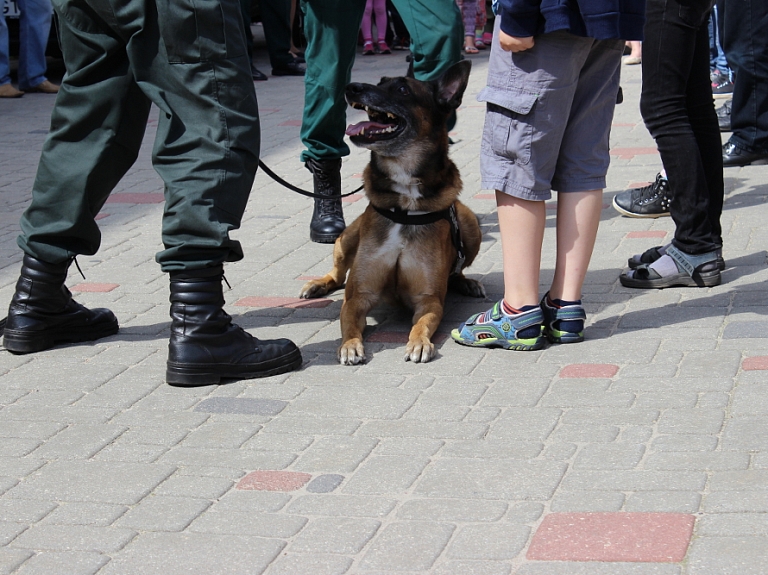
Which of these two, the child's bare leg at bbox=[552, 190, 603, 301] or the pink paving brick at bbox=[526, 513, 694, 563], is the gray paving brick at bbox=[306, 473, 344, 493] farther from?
the child's bare leg at bbox=[552, 190, 603, 301]

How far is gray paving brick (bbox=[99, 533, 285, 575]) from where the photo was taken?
2621mm

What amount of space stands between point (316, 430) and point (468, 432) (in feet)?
1.63

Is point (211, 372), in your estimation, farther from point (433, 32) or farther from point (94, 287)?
point (433, 32)

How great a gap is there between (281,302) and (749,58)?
11.9ft

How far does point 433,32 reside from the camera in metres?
5.44

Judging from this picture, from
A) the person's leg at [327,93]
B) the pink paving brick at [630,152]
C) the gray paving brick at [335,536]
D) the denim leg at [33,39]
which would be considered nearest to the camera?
the gray paving brick at [335,536]

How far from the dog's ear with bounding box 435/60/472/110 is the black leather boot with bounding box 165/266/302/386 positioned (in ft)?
4.38

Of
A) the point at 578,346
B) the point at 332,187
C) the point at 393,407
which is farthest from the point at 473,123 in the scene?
the point at 393,407

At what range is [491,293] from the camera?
5020 mm

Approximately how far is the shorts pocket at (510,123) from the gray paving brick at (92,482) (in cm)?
171

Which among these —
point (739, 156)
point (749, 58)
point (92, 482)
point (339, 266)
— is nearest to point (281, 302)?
point (339, 266)

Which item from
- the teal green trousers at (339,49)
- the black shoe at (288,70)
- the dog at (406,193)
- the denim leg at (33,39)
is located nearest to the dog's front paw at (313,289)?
the dog at (406,193)

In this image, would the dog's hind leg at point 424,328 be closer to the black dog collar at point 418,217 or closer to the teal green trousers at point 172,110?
the black dog collar at point 418,217

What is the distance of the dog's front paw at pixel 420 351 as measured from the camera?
410 centimetres
